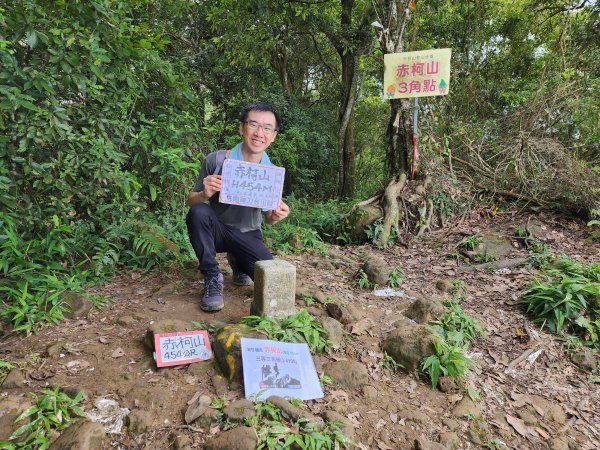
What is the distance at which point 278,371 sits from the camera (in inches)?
87.9

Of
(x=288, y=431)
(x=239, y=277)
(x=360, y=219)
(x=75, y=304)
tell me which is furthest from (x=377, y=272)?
(x=75, y=304)

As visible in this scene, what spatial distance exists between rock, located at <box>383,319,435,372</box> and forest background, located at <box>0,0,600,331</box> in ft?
7.25

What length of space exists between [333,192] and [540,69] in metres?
5.20

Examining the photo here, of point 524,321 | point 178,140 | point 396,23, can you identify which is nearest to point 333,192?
point 396,23

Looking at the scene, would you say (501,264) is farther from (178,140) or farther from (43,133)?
(43,133)

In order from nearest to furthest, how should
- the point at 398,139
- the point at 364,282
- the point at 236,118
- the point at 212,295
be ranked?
the point at 212,295 → the point at 364,282 → the point at 398,139 → the point at 236,118

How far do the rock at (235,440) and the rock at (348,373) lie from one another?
0.73m

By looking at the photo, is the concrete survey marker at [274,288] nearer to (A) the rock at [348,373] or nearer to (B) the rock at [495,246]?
(A) the rock at [348,373]

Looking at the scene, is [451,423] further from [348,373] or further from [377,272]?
[377,272]

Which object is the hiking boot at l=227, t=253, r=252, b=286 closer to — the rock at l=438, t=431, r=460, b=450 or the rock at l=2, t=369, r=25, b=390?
the rock at l=2, t=369, r=25, b=390

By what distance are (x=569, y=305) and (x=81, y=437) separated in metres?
3.68

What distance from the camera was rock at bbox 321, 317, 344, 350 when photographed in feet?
8.93

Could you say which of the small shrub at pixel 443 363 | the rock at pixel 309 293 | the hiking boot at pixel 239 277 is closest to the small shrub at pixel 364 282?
the rock at pixel 309 293

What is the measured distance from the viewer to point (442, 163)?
6.06 m
